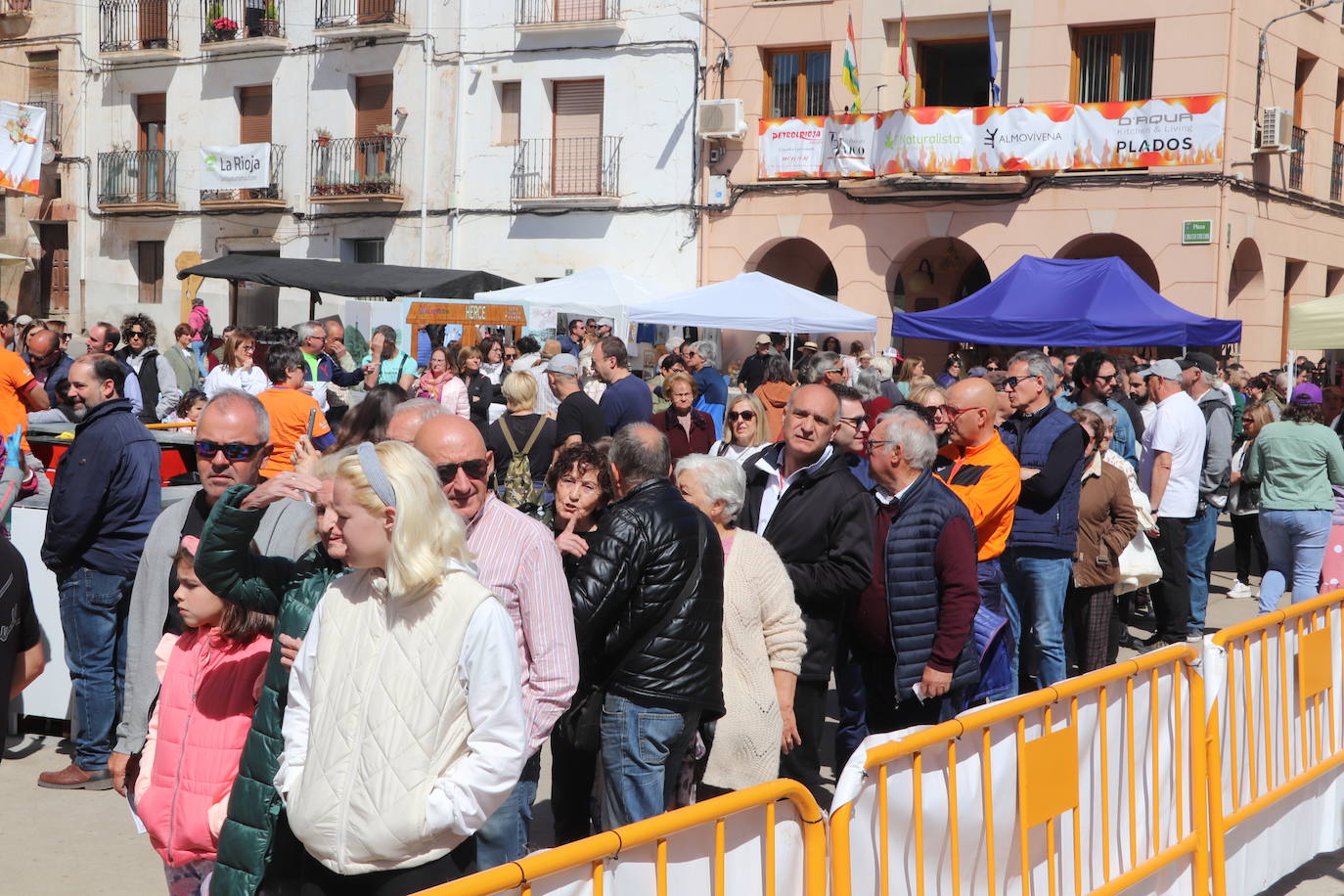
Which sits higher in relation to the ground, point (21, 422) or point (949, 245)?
point (949, 245)

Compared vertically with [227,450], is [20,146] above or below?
above

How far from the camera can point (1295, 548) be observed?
931 cm

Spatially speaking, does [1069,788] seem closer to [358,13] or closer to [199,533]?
[199,533]

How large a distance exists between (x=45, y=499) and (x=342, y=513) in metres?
4.75

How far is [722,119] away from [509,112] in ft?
14.7

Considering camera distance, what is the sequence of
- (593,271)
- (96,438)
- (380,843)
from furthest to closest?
1. (593,271)
2. (96,438)
3. (380,843)

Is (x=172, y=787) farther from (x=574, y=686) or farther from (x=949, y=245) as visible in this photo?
(x=949, y=245)

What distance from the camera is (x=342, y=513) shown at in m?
3.16

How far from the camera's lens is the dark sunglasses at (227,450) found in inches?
163

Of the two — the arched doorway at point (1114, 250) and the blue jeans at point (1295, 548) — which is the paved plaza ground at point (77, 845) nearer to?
the blue jeans at point (1295, 548)

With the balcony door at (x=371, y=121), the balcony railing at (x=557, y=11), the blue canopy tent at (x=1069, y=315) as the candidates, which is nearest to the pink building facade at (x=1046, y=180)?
the balcony railing at (x=557, y=11)

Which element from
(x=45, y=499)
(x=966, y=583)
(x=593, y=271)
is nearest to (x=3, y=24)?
(x=593, y=271)

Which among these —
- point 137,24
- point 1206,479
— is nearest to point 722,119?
point 137,24

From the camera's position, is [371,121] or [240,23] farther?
[240,23]
